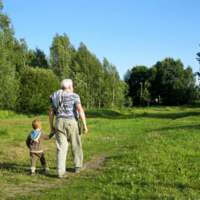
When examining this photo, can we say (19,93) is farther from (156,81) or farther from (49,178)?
(156,81)

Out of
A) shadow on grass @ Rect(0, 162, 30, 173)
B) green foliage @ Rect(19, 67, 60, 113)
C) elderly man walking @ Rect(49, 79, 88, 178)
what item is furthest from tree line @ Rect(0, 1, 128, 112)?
elderly man walking @ Rect(49, 79, 88, 178)

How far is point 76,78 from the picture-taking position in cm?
5300

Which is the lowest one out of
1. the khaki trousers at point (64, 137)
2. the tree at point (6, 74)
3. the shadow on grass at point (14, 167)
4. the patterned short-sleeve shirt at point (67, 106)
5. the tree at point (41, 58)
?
the shadow on grass at point (14, 167)

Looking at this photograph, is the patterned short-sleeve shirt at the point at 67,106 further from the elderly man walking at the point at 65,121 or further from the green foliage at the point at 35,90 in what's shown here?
the green foliage at the point at 35,90

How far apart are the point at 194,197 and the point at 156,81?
72506 mm

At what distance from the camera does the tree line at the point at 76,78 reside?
116ft

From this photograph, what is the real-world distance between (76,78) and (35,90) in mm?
17143

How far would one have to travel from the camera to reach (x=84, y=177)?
5.24 m

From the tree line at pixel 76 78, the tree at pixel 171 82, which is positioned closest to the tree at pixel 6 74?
the tree line at pixel 76 78

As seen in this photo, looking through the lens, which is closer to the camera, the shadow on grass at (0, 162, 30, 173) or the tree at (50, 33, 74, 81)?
the shadow on grass at (0, 162, 30, 173)

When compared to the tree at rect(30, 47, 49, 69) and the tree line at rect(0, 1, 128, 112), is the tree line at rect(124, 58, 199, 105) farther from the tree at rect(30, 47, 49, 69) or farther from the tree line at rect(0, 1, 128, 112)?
Answer: the tree at rect(30, 47, 49, 69)

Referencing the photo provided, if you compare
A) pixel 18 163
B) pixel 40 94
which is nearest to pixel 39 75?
pixel 40 94

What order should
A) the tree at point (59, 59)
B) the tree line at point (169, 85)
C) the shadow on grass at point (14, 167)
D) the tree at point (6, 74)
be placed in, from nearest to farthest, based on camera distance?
the shadow on grass at point (14, 167) → the tree at point (6, 74) → the tree at point (59, 59) → the tree line at point (169, 85)

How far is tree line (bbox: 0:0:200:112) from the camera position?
35.4m
